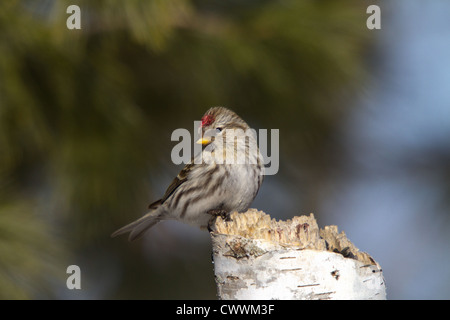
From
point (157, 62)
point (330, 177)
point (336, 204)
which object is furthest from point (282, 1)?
point (336, 204)

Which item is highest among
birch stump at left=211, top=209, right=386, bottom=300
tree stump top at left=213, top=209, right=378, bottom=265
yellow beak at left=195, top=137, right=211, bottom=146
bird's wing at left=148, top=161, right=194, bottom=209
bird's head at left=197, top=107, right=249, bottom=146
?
bird's head at left=197, top=107, right=249, bottom=146

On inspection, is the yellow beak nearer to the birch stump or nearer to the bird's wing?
the bird's wing

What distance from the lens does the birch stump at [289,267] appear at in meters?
1.85

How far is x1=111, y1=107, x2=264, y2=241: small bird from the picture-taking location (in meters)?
3.11

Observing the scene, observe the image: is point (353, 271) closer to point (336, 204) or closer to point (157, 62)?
point (157, 62)

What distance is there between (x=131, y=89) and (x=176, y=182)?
1.92 ft

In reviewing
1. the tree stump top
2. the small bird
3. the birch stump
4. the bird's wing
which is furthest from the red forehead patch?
the birch stump

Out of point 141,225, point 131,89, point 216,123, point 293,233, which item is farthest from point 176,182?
point 293,233

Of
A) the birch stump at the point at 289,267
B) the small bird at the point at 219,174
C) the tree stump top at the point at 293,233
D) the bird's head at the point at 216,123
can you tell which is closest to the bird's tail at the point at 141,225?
the small bird at the point at 219,174

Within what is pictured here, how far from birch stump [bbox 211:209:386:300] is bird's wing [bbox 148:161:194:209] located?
4.87 ft

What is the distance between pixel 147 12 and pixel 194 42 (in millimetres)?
641

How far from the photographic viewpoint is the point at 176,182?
11.5ft

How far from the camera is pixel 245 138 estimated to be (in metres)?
3.23

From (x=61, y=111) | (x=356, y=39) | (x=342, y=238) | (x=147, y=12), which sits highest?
(x=356, y=39)
